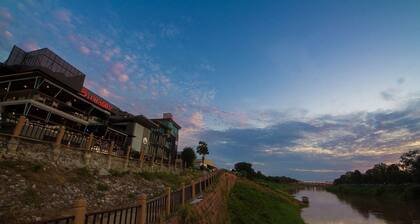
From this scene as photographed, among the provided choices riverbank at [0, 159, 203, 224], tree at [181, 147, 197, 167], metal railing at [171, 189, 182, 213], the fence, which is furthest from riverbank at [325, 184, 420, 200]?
the fence

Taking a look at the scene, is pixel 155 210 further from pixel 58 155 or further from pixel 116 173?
pixel 116 173

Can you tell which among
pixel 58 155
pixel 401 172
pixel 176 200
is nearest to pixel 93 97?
pixel 58 155

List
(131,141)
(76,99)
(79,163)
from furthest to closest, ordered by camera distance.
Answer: (131,141), (76,99), (79,163)

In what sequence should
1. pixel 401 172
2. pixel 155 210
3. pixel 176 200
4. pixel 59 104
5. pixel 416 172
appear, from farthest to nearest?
pixel 401 172, pixel 416 172, pixel 59 104, pixel 176 200, pixel 155 210

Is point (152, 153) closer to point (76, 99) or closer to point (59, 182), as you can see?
point (76, 99)

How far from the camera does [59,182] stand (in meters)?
11.1

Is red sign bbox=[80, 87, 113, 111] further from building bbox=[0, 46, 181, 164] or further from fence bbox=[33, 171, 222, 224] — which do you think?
fence bbox=[33, 171, 222, 224]

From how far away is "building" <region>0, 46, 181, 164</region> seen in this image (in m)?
19.1

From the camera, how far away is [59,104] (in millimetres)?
22047

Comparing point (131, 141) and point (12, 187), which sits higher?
point (131, 141)

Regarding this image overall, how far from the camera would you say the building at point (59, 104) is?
1914 cm

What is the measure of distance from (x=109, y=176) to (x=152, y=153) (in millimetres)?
23329

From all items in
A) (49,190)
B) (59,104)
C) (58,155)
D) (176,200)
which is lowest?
(49,190)

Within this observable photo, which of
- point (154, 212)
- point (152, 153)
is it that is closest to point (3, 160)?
point (154, 212)
